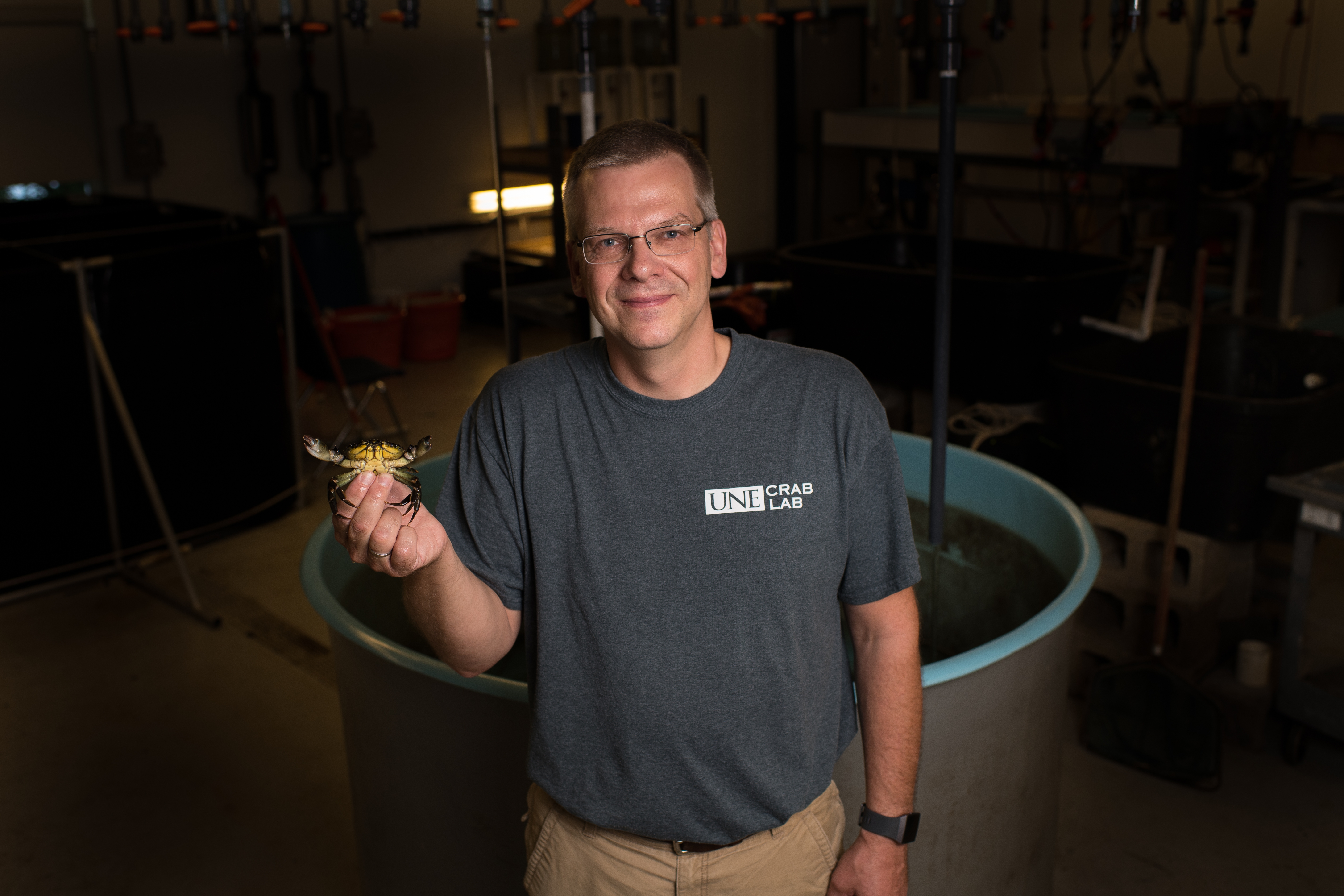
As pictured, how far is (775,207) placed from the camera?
346 inches

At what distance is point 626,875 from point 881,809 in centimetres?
31

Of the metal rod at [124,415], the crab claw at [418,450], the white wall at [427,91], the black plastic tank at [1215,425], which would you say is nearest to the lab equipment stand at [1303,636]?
the black plastic tank at [1215,425]

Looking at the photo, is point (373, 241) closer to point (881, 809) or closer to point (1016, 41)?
point (1016, 41)

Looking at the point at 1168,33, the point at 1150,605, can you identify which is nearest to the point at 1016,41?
the point at 1168,33

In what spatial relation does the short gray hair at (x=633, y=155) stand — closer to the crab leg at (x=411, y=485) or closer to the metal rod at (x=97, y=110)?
the crab leg at (x=411, y=485)

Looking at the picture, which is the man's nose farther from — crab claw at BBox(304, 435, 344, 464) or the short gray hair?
crab claw at BBox(304, 435, 344, 464)

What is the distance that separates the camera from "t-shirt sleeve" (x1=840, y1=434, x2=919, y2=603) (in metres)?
1.22

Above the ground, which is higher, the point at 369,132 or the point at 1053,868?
the point at 369,132

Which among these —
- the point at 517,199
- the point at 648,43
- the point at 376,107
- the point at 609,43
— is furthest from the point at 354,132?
the point at 648,43

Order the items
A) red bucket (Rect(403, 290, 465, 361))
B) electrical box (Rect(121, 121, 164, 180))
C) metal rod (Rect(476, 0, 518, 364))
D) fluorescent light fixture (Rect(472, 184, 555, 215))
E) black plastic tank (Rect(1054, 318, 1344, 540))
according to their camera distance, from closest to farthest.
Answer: metal rod (Rect(476, 0, 518, 364)) → black plastic tank (Rect(1054, 318, 1344, 540)) → electrical box (Rect(121, 121, 164, 180)) → red bucket (Rect(403, 290, 465, 361)) → fluorescent light fixture (Rect(472, 184, 555, 215))

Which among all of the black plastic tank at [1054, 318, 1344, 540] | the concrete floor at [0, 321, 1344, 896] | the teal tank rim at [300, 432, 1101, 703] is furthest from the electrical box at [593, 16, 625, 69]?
the teal tank rim at [300, 432, 1101, 703]

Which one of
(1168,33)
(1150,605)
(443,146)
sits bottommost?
(1150,605)

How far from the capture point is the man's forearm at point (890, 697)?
1281 millimetres

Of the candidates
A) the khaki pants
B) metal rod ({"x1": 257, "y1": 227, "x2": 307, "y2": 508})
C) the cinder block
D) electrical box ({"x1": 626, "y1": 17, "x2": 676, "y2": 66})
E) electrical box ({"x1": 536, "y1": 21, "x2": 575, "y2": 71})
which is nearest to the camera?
the khaki pants
